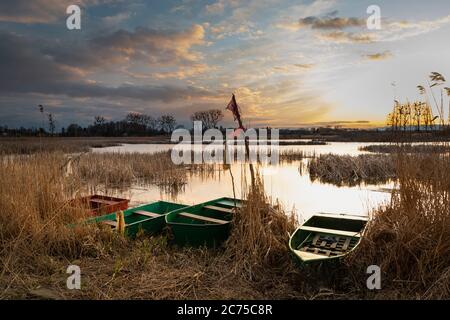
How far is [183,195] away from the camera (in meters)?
12.3

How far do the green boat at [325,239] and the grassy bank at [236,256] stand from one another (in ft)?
0.59

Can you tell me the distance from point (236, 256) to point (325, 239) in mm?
1605

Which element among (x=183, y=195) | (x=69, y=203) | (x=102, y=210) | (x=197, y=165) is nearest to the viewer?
(x=69, y=203)

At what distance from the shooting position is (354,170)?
51.7 ft

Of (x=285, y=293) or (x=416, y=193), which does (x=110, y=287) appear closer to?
(x=285, y=293)

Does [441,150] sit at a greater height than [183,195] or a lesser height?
greater

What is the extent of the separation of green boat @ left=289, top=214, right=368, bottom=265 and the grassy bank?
0.18 m

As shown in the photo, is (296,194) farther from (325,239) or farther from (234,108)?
(234,108)

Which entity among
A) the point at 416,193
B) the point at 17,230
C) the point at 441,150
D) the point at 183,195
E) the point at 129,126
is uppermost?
the point at 129,126

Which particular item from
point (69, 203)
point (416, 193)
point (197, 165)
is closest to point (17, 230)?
point (69, 203)

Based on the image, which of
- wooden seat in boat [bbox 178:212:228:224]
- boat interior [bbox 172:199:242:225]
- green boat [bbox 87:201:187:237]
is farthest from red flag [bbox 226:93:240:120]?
green boat [bbox 87:201:187:237]

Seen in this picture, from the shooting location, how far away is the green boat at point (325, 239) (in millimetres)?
4078

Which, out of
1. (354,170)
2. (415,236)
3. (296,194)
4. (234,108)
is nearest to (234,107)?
(234,108)
